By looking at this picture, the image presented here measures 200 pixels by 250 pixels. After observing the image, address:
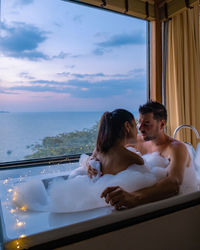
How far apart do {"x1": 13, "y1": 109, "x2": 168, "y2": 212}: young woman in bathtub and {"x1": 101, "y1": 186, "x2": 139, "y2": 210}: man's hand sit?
125 mm

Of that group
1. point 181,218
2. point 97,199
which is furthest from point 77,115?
point 181,218

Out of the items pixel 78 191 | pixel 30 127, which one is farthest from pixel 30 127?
pixel 78 191

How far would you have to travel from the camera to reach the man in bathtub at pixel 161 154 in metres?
1.08

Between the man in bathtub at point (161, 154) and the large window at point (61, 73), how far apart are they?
42 centimetres

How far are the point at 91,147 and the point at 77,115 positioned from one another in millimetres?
431

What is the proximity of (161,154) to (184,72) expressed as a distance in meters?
1.28

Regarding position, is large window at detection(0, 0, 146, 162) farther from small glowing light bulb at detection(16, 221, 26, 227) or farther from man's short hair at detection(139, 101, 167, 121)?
small glowing light bulb at detection(16, 221, 26, 227)

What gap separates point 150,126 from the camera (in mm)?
1811

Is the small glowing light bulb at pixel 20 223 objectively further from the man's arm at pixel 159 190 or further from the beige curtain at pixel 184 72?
the beige curtain at pixel 184 72

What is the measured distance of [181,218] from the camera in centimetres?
115

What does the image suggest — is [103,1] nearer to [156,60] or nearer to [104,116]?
[156,60]

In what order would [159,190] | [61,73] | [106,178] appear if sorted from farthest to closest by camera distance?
[61,73]
[106,178]
[159,190]

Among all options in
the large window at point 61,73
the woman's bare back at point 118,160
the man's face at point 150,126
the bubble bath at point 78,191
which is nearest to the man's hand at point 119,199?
the bubble bath at point 78,191

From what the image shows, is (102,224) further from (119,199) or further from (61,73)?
(61,73)
